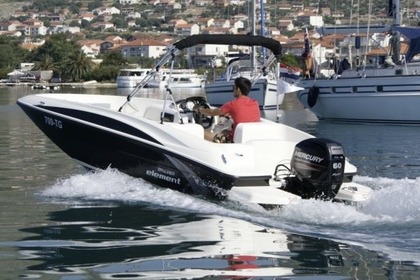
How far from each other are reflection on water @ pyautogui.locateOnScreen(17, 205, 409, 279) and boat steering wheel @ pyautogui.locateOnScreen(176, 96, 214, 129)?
8.09 ft

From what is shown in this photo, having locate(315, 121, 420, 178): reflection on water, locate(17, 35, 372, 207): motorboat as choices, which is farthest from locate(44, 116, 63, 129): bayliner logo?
locate(315, 121, 420, 178): reflection on water

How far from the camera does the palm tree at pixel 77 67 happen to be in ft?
356

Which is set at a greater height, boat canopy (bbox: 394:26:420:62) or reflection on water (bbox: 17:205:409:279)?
boat canopy (bbox: 394:26:420:62)

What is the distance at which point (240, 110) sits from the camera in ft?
42.3

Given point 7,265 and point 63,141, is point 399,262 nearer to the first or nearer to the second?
point 7,265

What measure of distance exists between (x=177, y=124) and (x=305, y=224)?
3.04 m

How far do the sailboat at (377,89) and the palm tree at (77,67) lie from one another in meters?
75.2

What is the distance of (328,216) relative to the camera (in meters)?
10.6

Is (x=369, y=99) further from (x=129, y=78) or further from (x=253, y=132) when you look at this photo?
(x=129, y=78)

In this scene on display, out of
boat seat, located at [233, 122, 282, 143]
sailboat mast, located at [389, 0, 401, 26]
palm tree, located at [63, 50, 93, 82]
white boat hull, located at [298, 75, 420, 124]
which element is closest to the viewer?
boat seat, located at [233, 122, 282, 143]

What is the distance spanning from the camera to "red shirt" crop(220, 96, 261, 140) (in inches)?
506

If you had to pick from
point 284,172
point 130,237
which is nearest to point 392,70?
point 284,172

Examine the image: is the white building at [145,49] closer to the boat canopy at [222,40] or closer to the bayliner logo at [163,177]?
the boat canopy at [222,40]

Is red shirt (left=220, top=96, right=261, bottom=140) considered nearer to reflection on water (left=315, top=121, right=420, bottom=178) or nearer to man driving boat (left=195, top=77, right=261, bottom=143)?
man driving boat (left=195, top=77, right=261, bottom=143)
